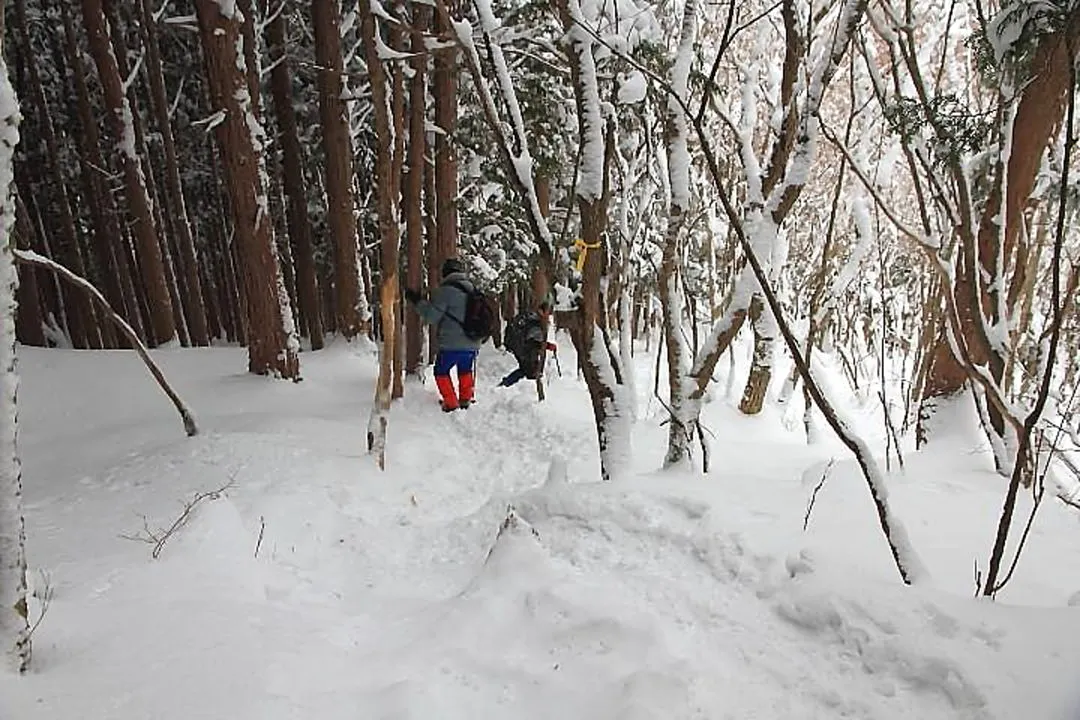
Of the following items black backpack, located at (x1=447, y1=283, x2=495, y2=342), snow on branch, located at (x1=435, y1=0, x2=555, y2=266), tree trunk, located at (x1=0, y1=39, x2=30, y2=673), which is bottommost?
black backpack, located at (x1=447, y1=283, x2=495, y2=342)

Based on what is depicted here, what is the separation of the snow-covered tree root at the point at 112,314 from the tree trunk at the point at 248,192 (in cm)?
178

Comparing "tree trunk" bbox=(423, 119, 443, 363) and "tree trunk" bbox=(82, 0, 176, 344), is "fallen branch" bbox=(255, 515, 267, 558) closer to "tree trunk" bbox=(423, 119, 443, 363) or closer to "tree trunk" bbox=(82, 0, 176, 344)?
"tree trunk" bbox=(423, 119, 443, 363)

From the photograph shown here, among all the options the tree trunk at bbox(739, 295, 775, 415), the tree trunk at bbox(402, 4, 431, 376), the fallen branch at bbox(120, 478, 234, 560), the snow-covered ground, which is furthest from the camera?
the tree trunk at bbox(739, 295, 775, 415)

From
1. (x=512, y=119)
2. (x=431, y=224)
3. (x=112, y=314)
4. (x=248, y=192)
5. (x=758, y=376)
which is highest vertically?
(x=512, y=119)

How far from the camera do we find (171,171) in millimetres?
12508

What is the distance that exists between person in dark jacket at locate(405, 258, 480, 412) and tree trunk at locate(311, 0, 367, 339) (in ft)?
6.42

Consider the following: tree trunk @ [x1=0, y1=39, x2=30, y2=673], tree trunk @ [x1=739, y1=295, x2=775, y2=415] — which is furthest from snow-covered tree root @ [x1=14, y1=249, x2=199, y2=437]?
tree trunk @ [x1=739, y1=295, x2=775, y2=415]

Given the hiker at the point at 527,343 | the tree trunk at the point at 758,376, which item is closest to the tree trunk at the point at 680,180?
the tree trunk at the point at 758,376

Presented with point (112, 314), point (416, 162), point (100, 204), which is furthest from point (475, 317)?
point (100, 204)

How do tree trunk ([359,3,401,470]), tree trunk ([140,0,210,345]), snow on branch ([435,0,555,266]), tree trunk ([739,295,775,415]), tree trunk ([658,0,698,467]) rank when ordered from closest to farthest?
snow on branch ([435,0,555,266]) < tree trunk ([658,0,698,467]) < tree trunk ([359,3,401,470]) < tree trunk ([739,295,775,415]) < tree trunk ([140,0,210,345])

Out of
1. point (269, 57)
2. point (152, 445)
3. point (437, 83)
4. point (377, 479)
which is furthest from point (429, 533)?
point (269, 57)

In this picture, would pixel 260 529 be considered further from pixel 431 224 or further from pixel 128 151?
pixel 128 151

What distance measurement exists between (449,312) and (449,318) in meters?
0.07

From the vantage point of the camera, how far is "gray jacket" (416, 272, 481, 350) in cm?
830
